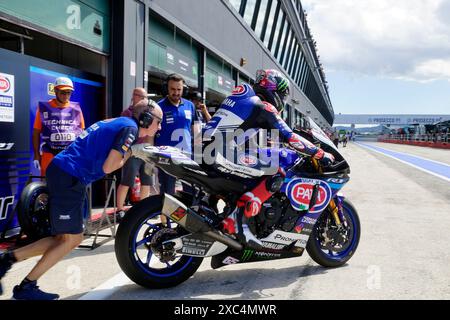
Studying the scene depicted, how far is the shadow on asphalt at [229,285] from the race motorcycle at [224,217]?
0.32 feet

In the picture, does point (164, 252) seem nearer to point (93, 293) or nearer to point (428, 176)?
point (93, 293)

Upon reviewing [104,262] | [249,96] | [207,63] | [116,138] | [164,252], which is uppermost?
[207,63]

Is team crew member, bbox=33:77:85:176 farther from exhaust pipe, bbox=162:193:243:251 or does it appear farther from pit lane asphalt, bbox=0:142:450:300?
exhaust pipe, bbox=162:193:243:251

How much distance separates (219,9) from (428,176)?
8256mm

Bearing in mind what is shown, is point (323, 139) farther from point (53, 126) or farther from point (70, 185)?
point (53, 126)

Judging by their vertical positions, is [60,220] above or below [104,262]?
above

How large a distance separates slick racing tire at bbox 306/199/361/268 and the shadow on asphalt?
0.14m

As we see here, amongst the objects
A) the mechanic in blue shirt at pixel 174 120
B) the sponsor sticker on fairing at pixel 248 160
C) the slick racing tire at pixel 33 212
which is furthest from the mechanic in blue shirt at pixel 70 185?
the mechanic in blue shirt at pixel 174 120

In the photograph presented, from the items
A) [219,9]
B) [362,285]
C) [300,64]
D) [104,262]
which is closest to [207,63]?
[219,9]

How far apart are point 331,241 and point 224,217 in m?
1.23

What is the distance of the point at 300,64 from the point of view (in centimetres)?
4397

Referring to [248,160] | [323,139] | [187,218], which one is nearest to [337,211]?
[323,139]
